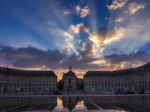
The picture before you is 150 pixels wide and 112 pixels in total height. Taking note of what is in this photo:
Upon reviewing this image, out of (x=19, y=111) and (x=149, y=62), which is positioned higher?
(x=149, y=62)

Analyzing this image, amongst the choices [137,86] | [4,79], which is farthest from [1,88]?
[137,86]

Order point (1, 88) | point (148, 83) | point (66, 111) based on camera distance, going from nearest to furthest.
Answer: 1. point (66, 111)
2. point (148, 83)
3. point (1, 88)

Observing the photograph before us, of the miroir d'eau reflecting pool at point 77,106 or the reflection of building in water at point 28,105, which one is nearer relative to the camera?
the miroir d'eau reflecting pool at point 77,106

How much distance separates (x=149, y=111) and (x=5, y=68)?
175 metres

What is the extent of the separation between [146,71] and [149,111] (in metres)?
141

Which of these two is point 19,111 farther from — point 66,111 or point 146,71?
point 146,71

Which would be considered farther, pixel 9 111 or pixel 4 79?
pixel 4 79

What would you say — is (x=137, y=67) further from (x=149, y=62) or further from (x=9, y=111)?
(x=9, y=111)

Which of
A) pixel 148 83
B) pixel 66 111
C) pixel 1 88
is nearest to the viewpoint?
pixel 66 111

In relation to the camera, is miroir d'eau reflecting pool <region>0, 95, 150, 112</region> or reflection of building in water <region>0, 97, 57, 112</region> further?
reflection of building in water <region>0, 97, 57, 112</region>

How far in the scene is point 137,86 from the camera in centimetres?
18975

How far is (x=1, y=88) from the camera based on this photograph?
182 m

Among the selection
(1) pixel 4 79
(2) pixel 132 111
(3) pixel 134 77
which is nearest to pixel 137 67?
(3) pixel 134 77

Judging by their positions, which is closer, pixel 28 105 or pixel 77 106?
pixel 77 106
